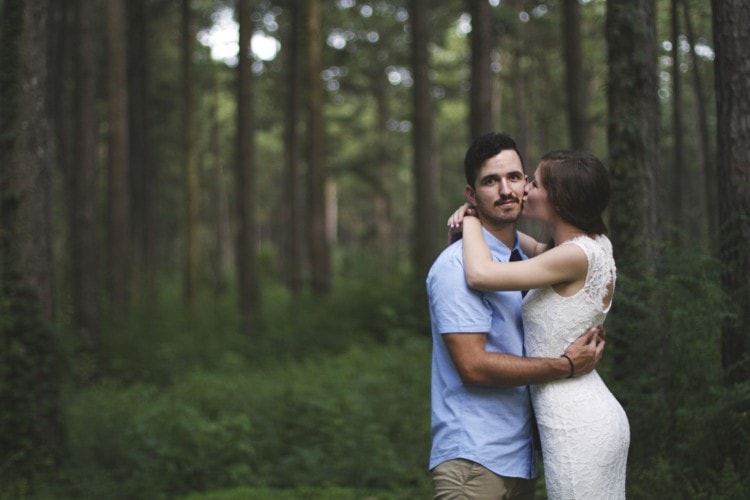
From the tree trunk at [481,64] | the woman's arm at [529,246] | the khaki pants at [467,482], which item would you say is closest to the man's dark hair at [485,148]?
the woman's arm at [529,246]

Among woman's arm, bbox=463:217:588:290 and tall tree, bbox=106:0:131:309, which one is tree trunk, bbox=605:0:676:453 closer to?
woman's arm, bbox=463:217:588:290

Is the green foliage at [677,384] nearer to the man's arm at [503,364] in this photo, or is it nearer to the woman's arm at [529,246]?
the woman's arm at [529,246]

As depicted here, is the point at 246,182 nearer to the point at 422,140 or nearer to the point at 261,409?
the point at 422,140

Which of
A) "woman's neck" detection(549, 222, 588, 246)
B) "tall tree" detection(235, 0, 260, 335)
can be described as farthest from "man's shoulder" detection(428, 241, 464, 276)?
"tall tree" detection(235, 0, 260, 335)

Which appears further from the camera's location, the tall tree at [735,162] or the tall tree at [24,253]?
the tall tree at [24,253]

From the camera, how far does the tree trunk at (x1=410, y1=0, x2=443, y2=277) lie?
1845 centimetres

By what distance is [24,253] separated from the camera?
28.5 ft

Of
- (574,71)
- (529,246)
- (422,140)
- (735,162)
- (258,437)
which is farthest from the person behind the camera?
(422,140)

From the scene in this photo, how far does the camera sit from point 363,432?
9.40 metres

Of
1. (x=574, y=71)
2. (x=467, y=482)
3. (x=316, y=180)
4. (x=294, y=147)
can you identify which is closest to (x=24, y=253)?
(x=467, y=482)

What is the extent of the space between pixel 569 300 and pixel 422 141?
1553cm

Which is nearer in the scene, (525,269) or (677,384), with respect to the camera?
(525,269)

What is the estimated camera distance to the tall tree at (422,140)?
18453mm

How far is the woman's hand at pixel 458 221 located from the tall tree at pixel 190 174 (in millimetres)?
19284
